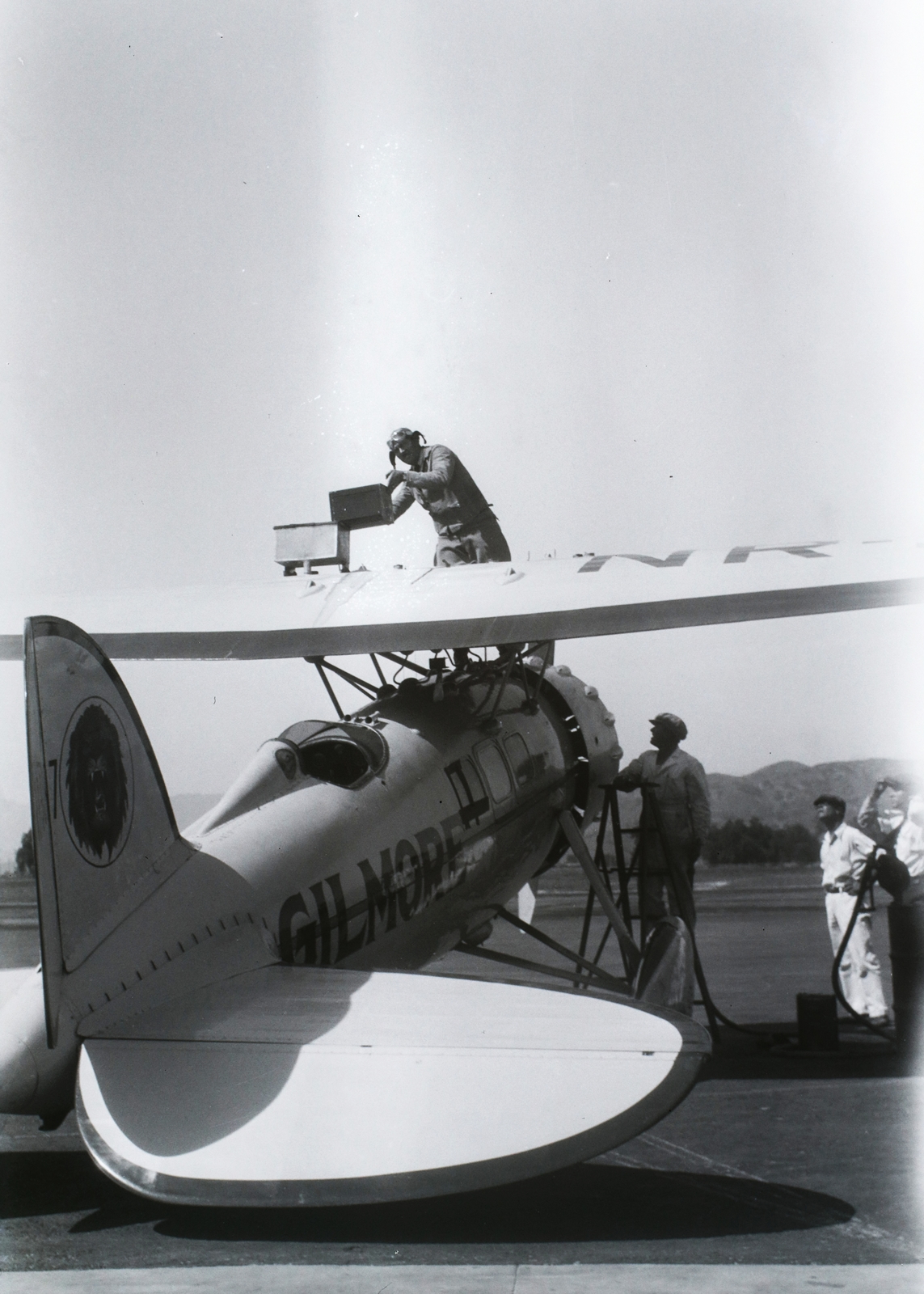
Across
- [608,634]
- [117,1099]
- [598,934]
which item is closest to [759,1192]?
[117,1099]

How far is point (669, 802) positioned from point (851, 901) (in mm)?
1436

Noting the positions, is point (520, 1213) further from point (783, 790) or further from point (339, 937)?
point (783, 790)

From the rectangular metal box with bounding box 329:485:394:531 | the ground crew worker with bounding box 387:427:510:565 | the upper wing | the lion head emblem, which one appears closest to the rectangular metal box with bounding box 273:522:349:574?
the rectangular metal box with bounding box 329:485:394:531

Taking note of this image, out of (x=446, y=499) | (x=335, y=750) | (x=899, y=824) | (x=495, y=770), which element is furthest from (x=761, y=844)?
(x=335, y=750)

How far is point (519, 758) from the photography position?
7.53m

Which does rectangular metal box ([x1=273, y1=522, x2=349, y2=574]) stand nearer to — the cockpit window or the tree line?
the cockpit window

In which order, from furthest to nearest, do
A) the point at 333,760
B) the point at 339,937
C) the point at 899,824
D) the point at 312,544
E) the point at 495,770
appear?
the point at 899,824, the point at 312,544, the point at 495,770, the point at 333,760, the point at 339,937

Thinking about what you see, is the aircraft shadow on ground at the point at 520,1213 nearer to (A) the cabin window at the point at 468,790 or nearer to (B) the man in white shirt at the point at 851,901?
(A) the cabin window at the point at 468,790

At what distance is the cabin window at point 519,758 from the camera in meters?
7.41

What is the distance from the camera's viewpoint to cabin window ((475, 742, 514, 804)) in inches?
276

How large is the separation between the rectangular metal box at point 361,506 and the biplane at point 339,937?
48 centimetres

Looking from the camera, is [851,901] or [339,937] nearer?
[339,937]

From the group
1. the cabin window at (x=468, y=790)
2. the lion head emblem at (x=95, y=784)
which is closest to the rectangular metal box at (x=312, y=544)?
the cabin window at (x=468, y=790)

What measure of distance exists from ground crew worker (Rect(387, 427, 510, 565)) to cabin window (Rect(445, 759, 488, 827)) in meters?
2.30
